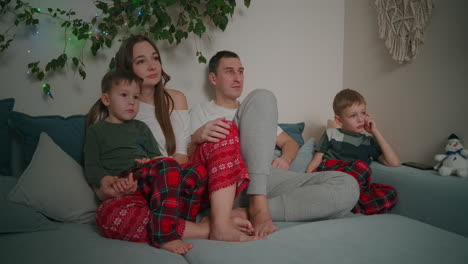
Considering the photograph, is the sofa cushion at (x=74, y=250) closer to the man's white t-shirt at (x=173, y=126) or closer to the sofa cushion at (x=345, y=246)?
the sofa cushion at (x=345, y=246)

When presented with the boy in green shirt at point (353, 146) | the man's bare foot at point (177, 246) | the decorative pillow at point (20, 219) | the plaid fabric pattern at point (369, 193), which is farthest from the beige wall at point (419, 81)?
the decorative pillow at point (20, 219)

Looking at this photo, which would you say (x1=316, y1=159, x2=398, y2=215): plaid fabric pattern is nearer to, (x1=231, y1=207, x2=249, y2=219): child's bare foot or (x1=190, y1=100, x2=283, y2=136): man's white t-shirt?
(x1=231, y1=207, x2=249, y2=219): child's bare foot

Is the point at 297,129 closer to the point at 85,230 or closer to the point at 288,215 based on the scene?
the point at 288,215

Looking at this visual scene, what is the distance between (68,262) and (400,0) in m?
2.15

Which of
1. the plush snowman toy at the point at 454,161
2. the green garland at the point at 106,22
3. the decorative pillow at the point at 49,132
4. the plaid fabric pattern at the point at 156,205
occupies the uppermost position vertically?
the green garland at the point at 106,22

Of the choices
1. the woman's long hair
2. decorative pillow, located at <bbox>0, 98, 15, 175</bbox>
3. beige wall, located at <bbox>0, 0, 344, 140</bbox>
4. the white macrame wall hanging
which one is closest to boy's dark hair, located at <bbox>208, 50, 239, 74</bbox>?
beige wall, located at <bbox>0, 0, 344, 140</bbox>

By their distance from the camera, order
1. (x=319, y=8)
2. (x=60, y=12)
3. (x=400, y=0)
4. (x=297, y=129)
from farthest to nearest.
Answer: (x=319, y=8) < (x=297, y=129) < (x=400, y=0) < (x=60, y=12)

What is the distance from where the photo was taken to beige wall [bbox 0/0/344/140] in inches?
68.5

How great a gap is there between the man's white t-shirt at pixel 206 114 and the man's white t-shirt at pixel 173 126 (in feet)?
0.20

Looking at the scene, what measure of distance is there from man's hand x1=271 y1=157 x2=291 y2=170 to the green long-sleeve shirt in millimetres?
590

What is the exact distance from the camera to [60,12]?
174cm

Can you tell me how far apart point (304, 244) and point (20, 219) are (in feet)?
3.07

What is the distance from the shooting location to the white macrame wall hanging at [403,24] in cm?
185

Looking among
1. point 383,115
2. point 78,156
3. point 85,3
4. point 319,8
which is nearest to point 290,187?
Answer: point 78,156
